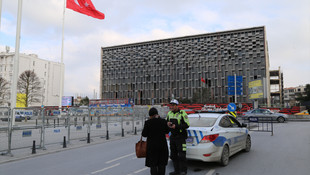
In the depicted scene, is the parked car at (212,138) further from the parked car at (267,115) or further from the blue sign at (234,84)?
the blue sign at (234,84)

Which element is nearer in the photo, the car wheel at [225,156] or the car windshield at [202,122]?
the car wheel at [225,156]

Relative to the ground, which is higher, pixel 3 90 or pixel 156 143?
pixel 3 90

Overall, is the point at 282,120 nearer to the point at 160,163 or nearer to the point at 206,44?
the point at 160,163

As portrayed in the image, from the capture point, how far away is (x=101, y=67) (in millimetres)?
104562

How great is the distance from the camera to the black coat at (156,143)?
4.70m

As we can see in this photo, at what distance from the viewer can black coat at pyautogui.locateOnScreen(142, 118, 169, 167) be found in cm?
470

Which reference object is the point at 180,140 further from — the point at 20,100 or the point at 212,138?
the point at 20,100

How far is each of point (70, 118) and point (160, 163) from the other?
9.32 metres

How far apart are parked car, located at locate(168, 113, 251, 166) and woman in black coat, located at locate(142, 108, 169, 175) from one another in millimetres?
1658

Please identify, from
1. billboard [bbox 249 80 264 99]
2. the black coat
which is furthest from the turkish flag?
billboard [bbox 249 80 264 99]

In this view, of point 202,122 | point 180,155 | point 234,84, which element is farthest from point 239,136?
point 234,84

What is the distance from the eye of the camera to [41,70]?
8950 cm

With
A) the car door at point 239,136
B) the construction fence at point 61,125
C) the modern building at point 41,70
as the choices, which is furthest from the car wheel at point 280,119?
the modern building at point 41,70

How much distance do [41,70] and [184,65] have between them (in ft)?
185
